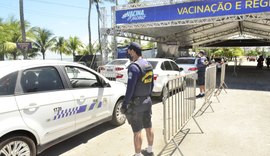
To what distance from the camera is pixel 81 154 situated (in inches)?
172

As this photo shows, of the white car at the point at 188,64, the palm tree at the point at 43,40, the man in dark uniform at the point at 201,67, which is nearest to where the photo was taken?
the man in dark uniform at the point at 201,67

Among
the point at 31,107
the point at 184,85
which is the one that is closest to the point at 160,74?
the point at 184,85

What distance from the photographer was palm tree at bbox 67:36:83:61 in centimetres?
3669

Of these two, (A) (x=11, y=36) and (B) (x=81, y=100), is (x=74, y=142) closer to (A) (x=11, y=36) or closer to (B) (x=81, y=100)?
(B) (x=81, y=100)

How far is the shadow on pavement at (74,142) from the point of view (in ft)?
14.8

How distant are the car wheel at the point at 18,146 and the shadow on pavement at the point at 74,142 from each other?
0.83m

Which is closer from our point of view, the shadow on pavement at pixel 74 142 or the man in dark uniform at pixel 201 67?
the shadow on pavement at pixel 74 142

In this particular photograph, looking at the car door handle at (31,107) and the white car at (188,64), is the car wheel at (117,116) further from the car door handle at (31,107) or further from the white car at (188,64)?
the white car at (188,64)

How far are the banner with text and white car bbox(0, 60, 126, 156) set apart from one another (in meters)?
11.7

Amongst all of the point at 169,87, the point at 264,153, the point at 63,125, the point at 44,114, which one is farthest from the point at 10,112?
the point at 264,153

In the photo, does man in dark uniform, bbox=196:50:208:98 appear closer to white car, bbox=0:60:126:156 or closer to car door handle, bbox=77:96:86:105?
white car, bbox=0:60:126:156

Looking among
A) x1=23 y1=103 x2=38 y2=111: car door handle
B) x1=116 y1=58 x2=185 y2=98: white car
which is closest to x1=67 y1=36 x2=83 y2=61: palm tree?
x1=116 y1=58 x2=185 y2=98: white car

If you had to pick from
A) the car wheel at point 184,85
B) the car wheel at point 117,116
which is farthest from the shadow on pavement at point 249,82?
the car wheel at point 117,116

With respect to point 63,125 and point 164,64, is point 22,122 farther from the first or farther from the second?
point 164,64
